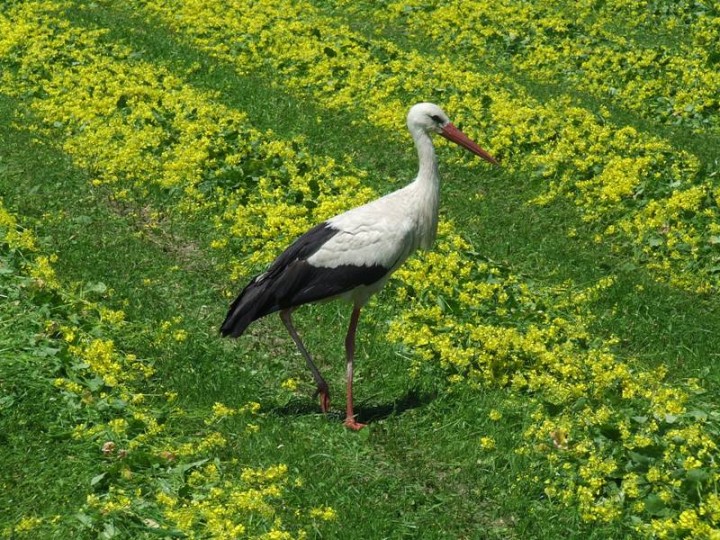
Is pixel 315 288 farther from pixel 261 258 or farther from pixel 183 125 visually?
pixel 183 125

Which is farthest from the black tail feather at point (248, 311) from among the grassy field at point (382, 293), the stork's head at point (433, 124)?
the stork's head at point (433, 124)

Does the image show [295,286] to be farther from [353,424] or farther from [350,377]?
[353,424]

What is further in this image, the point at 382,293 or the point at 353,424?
the point at 382,293

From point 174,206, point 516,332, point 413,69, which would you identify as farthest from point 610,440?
point 413,69

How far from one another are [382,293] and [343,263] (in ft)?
5.98

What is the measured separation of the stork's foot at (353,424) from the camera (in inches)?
330

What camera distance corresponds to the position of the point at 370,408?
349 inches

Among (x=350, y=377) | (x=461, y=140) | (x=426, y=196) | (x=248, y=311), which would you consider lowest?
(x=350, y=377)

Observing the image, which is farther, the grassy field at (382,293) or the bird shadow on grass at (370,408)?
the bird shadow on grass at (370,408)

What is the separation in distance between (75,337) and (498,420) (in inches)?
132

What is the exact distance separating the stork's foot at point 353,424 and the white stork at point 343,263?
26 millimetres

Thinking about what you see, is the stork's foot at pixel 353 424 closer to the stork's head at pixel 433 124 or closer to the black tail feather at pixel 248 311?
the black tail feather at pixel 248 311

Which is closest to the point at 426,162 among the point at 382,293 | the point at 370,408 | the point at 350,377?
the point at 382,293

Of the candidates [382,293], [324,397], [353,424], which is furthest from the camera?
[382,293]
